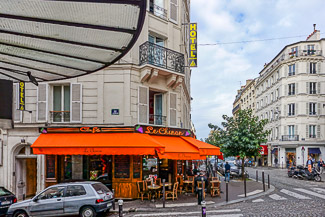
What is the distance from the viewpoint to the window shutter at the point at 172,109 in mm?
15116

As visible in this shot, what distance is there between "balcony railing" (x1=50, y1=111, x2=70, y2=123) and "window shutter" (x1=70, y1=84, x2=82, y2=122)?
1.32 ft

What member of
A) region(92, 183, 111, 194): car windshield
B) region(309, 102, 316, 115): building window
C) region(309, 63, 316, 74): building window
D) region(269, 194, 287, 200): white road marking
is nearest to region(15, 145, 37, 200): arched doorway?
region(92, 183, 111, 194): car windshield

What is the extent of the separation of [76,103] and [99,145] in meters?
2.83

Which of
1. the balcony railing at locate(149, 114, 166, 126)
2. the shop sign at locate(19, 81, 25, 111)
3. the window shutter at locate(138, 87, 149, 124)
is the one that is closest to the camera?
the shop sign at locate(19, 81, 25, 111)

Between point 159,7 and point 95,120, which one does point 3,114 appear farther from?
point 159,7

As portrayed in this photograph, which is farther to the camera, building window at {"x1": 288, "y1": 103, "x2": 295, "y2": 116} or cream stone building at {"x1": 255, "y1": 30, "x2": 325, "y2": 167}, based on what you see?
building window at {"x1": 288, "y1": 103, "x2": 295, "y2": 116}

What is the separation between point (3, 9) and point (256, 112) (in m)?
57.0

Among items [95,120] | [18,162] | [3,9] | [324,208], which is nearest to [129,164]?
[95,120]

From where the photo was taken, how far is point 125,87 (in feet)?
44.2

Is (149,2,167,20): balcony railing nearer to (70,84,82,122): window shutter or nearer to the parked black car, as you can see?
(70,84,82,122): window shutter

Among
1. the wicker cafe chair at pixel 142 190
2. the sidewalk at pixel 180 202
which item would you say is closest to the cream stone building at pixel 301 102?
the sidewalk at pixel 180 202

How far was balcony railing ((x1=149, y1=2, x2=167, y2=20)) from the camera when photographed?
588 inches

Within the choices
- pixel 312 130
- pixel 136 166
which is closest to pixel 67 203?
pixel 136 166

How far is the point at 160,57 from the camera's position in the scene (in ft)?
46.6
